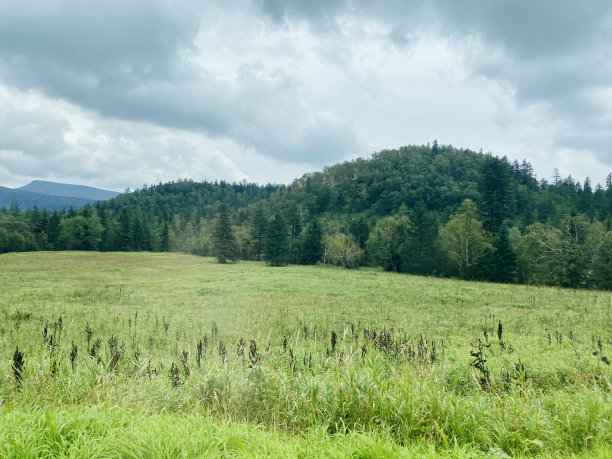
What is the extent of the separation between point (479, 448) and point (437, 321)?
12775mm

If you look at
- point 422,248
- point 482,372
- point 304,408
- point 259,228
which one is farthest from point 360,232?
point 304,408

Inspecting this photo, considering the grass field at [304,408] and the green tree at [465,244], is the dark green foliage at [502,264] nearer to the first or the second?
the green tree at [465,244]

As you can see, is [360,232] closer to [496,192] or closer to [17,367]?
[496,192]

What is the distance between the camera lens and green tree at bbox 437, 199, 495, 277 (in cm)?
5116

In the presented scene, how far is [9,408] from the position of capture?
4.24 m

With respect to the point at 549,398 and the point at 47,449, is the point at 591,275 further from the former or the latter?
the point at 47,449

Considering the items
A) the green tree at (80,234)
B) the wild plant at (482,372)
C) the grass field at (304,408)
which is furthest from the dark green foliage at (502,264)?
the green tree at (80,234)

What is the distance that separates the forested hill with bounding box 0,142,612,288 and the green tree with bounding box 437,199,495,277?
175 mm

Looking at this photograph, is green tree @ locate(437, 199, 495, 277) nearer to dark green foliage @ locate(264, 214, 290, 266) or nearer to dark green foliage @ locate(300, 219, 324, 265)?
dark green foliage @ locate(300, 219, 324, 265)

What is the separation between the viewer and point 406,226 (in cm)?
6656

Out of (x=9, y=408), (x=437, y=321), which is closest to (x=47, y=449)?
(x=9, y=408)

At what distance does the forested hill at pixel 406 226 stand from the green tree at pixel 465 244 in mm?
175

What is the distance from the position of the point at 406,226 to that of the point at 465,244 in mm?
16000

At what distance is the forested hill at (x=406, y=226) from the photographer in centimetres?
4962
